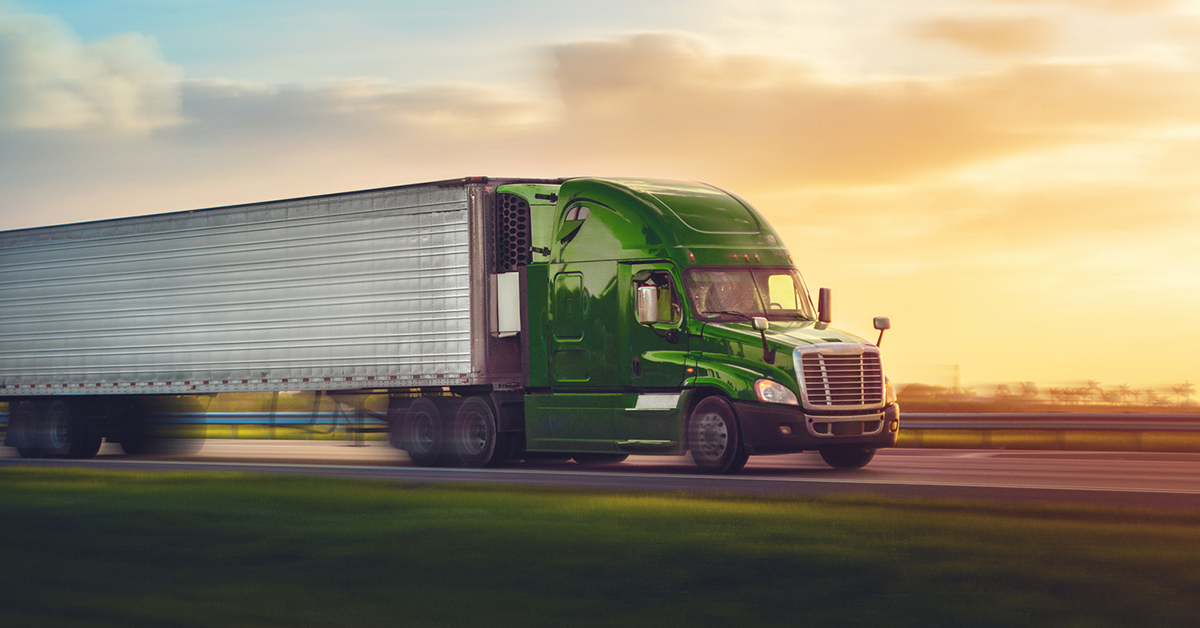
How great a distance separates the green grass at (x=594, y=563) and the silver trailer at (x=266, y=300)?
621 cm

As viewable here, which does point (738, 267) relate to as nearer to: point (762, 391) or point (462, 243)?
point (762, 391)

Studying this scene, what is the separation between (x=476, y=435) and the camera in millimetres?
21203

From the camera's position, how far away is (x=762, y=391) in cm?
1748

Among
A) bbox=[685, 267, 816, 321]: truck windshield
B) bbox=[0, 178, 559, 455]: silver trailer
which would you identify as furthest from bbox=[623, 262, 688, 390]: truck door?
bbox=[0, 178, 559, 455]: silver trailer

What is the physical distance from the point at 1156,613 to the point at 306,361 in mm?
16984

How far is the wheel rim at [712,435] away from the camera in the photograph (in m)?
17.9

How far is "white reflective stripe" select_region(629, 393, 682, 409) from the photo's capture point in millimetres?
18391

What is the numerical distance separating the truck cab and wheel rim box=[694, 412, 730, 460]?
2 centimetres

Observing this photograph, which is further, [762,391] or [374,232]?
[374,232]

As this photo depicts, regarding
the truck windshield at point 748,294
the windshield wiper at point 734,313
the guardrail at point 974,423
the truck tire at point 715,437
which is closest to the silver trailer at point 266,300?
the guardrail at point 974,423

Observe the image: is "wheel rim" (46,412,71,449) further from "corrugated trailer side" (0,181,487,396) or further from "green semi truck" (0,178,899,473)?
"corrugated trailer side" (0,181,487,396)

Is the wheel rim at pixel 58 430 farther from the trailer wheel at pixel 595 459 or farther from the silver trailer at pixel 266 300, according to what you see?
the trailer wheel at pixel 595 459

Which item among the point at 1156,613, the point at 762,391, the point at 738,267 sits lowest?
the point at 1156,613

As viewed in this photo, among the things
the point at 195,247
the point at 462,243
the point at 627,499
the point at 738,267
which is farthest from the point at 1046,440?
the point at 195,247
